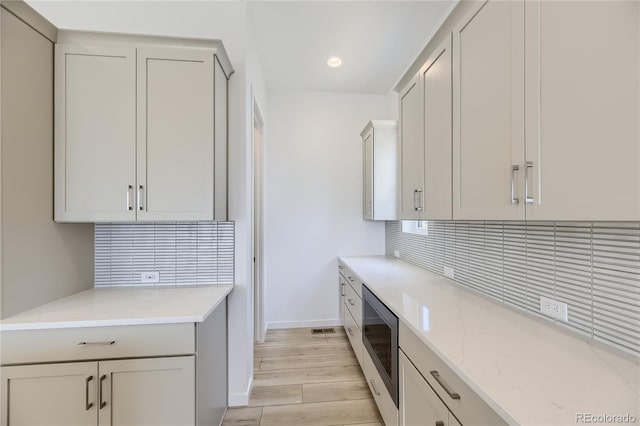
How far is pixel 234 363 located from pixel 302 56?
287 cm

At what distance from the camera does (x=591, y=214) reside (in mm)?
761

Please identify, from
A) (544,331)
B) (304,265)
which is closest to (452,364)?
(544,331)

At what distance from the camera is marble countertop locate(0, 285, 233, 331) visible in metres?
1.34

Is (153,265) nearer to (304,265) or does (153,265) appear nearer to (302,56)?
(304,265)

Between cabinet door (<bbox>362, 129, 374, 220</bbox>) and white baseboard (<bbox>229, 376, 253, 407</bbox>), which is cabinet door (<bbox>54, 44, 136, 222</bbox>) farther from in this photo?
cabinet door (<bbox>362, 129, 374, 220</bbox>)

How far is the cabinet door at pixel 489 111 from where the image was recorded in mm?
1021

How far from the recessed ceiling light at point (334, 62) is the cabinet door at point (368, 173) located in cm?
79

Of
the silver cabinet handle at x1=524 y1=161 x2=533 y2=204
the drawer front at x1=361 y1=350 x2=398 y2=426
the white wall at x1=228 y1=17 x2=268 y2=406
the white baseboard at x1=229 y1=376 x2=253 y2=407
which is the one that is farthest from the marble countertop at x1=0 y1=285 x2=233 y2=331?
the silver cabinet handle at x1=524 y1=161 x2=533 y2=204

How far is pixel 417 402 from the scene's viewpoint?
4.02 ft

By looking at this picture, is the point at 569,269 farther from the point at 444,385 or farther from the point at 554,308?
the point at 444,385

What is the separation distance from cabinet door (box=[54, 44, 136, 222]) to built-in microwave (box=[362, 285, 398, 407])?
167cm

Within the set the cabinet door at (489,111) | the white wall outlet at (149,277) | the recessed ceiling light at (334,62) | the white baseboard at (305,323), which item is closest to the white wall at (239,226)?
the white wall outlet at (149,277)

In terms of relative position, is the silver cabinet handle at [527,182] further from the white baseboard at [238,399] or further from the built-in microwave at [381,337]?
the white baseboard at [238,399]

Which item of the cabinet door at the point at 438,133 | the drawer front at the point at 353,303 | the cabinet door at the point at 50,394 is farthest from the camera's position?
the drawer front at the point at 353,303
